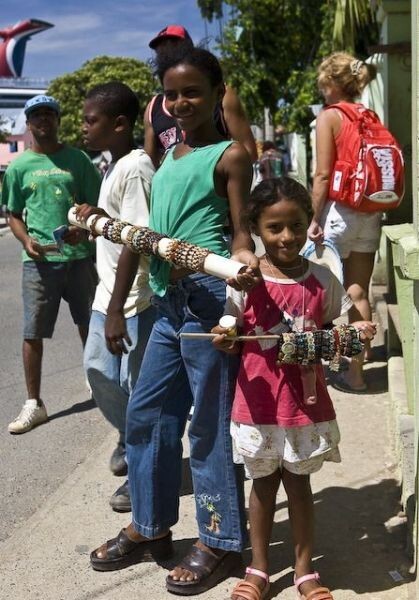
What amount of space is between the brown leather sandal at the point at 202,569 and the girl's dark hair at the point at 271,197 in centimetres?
126

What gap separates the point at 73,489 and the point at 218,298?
172 cm

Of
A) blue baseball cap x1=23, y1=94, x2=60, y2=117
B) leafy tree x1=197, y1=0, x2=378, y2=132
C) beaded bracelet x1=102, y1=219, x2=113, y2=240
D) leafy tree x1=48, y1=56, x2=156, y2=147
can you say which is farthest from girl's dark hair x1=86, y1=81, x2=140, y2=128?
leafy tree x1=48, y1=56, x2=156, y2=147

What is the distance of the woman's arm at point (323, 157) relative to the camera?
5.02 metres

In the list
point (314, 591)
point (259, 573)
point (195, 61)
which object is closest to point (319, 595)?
point (314, 591)

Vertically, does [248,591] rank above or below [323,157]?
below

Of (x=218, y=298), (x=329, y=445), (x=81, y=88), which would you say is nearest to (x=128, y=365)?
(x=218, y=298)

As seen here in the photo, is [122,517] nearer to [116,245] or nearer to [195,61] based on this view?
[116,245]

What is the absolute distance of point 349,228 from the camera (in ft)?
16.8

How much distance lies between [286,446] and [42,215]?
2871 mm

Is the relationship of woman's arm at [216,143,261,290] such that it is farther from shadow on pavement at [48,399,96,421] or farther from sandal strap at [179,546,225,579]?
shadow on pavement at [48,399,96,421]

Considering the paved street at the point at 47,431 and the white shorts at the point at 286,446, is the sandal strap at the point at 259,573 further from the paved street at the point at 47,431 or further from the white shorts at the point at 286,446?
the paved street at the point at 47,431

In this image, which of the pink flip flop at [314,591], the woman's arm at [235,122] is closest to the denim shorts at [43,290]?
the woman's arm at [235,122]

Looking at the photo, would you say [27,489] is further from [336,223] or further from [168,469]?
[336,223]

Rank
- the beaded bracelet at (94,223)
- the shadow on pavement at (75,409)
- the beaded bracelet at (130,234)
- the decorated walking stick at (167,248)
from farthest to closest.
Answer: the shadow on pavement at (75,409) → the beaded bracelet at (94,223) → the beaded bracelet at (130,234) → the decorated walking stick at (167,248)
